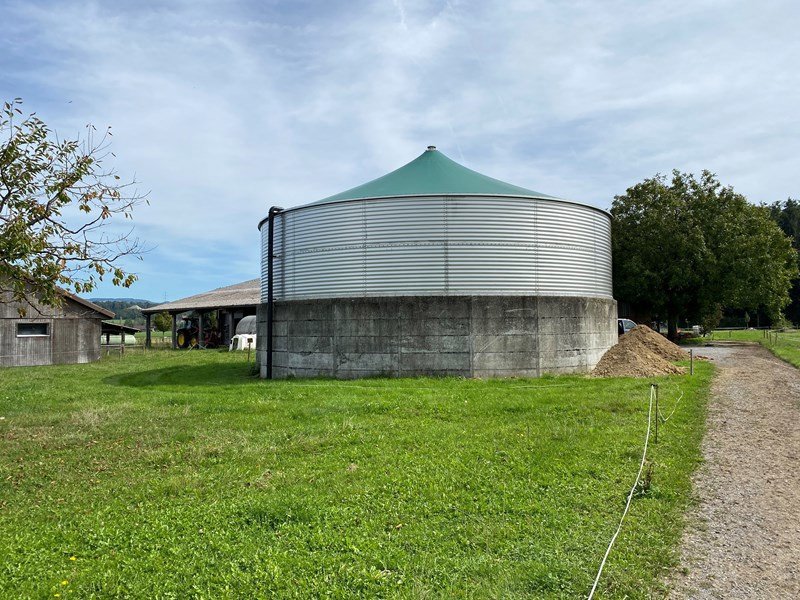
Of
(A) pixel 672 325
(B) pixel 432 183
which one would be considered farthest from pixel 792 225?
(B) pixel 432 183

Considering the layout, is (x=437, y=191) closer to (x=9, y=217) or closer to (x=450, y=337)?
(x=450, y=337)

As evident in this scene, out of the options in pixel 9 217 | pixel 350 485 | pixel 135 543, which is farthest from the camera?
pixel 9 217

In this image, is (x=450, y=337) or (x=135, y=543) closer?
(x=135, y=543)

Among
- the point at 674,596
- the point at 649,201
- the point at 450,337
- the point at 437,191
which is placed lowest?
the point at 674,596

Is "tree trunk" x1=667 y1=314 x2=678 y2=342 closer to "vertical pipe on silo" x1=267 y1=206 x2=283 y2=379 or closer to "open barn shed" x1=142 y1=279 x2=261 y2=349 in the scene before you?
"open barn shed" x1=142 y1=279 x2=261 y2=349

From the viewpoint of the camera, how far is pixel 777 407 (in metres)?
13.5

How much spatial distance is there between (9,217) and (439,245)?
12919 millimetres

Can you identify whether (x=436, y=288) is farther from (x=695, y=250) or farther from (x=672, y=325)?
(x=672, y=325)

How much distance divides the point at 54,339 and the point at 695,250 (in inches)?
1445

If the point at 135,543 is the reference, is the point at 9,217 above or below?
above

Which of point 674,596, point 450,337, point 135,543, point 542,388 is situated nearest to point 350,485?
point 135,543

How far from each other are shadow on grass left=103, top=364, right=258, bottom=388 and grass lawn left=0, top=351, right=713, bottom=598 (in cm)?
677

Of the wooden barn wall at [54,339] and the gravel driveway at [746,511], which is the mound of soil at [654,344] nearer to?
the gravel driveway at [746,511]

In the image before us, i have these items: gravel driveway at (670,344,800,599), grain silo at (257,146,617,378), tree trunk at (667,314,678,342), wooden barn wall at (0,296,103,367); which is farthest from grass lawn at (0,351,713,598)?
tree trunk at (667,314,678,342)
